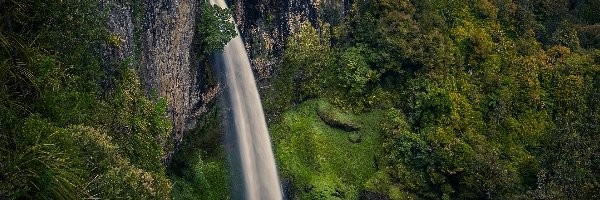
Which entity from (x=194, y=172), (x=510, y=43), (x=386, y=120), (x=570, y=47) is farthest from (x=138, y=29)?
(x=570, y=47)

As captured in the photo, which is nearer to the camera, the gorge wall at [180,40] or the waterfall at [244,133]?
the gorge wall at [180,40]

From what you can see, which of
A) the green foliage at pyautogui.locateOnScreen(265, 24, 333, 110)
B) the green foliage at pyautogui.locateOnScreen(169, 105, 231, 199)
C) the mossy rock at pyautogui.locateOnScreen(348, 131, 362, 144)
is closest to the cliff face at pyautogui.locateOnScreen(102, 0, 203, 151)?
the green foliage at pyautogui.locateOnScreen(169, 105, 231, 199)

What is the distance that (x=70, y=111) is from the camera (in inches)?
323

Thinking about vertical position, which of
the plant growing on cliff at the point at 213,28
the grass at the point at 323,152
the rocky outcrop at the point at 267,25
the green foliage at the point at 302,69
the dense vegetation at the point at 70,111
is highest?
the dense vegetation at the point at 70,111

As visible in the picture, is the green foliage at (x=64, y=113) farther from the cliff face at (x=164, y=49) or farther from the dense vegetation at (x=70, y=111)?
the cliff face at (x=164, y=49)

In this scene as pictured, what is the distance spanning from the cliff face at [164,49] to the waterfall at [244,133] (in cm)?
125

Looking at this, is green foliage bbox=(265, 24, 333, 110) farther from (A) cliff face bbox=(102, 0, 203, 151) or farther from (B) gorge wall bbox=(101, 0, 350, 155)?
(A) cliff face bbox=(102, 0, 203, 151)

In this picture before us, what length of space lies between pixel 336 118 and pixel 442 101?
3.47m

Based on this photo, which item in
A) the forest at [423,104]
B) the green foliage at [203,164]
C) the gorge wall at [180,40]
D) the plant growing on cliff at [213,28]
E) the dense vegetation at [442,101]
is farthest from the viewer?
the dense vegetation at [442,101]

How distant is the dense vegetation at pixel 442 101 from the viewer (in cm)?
1817

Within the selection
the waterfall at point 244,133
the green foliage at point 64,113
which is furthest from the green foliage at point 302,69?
the green foliage at point 64,113

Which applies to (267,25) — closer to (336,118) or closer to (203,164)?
(336,118)

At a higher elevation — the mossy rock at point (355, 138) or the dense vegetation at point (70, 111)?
the dense vegetation at point (70, 111)

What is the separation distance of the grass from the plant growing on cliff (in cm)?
446
